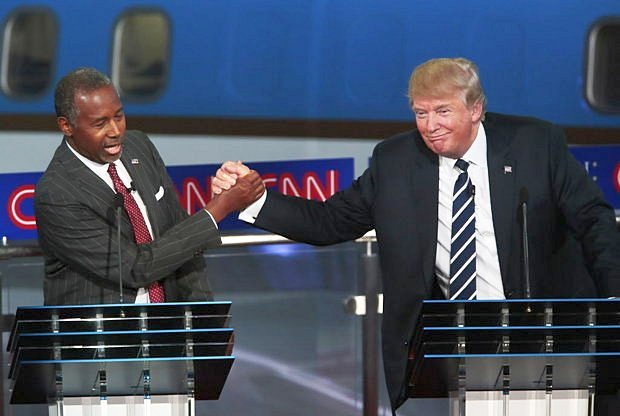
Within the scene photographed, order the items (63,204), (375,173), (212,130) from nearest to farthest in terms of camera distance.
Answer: (63,204) < (375,173) < (212,130)

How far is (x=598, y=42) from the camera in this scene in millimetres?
6547

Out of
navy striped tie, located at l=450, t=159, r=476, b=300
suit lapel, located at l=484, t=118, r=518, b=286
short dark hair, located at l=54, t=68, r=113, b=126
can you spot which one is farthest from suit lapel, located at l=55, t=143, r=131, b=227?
suit lapel, located at l=484, t=118, r=518, b=286

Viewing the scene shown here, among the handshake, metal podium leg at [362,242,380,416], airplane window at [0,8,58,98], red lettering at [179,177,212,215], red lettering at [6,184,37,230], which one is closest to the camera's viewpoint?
the handshake

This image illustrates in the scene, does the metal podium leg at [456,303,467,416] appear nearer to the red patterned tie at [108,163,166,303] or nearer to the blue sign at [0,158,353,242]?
the red patterned tie at [108,163,166,303]

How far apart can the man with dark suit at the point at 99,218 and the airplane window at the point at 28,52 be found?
8.74ft

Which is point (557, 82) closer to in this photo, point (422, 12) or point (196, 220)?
point (422, 12)

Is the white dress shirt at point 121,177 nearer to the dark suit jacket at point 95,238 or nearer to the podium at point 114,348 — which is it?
the dark suit jacket at point 95,238

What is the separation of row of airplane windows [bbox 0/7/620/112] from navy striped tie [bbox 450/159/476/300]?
2.81m

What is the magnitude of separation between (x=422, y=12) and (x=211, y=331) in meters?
3.54

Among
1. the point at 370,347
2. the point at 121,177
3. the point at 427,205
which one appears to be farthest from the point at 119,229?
the point at 370,347

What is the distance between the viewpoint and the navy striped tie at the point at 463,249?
3.67 m

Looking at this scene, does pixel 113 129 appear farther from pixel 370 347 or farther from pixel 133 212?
pixel 370 347

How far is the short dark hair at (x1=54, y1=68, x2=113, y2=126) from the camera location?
356 cm


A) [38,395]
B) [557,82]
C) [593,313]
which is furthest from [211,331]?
[557,82]
